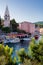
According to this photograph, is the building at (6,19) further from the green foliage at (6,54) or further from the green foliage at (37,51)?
the green foliage at (6,54)

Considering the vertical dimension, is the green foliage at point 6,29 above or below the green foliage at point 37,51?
below

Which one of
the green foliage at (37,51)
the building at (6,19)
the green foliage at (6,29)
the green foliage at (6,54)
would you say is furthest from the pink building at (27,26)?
the green foliage at (6,54)

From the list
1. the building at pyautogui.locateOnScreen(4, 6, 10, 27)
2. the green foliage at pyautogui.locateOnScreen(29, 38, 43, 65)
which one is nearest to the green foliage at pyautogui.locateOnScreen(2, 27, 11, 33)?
the building at pyautogui.locateOnScreen(4, 6, 10, 27)

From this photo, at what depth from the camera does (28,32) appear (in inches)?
525

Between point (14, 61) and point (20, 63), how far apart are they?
102 mm

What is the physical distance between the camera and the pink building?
13.3 meters

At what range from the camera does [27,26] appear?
44.5ft

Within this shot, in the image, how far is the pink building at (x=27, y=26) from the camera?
13.3 m

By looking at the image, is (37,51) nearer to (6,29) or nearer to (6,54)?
(6,54)

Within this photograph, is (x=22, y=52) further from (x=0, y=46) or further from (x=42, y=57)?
(x=0, y=46)

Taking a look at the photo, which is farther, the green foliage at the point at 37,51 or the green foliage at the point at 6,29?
the green foliage at the point at 6,29

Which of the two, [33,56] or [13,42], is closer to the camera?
[33,56]

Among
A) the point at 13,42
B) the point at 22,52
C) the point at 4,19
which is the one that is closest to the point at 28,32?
the point at 4,19

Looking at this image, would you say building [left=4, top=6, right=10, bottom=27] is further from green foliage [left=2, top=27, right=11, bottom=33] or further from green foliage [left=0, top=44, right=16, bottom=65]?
green foliage [left=0, top=44, right=16, bottom=65]
